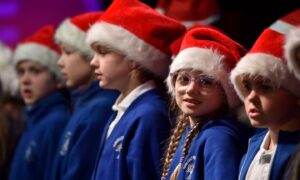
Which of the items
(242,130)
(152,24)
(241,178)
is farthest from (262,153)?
(152,24)

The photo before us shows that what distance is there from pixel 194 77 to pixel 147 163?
54 centimetres

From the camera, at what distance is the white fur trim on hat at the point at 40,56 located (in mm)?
5496

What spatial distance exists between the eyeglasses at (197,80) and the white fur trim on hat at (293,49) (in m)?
0.60

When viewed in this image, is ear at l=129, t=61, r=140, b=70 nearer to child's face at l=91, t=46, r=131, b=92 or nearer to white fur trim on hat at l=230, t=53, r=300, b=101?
child's face at l=91, t=46, r=131, b=92

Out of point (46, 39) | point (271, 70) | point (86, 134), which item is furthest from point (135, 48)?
point (46, 39)

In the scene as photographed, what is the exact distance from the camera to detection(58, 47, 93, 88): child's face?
4.91 m

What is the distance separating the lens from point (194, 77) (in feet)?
12.0

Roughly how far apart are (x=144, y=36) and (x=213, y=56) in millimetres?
591

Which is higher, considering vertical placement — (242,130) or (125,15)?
(125,15)

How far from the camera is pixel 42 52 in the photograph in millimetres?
5527

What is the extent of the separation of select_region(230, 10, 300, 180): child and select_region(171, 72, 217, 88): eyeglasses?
341mm

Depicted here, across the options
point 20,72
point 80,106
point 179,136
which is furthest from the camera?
point 20,72

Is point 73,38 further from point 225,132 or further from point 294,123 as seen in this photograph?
point 294,123

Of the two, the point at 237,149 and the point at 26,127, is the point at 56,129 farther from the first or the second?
the point at 237,149
